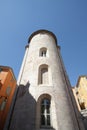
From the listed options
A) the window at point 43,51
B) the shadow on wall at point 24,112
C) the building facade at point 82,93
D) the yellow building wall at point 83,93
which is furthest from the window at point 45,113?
the yellow building wall at point 83,93

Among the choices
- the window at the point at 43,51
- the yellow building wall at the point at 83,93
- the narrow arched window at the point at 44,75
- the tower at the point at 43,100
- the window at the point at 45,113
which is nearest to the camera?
the tower at the point at 43,100

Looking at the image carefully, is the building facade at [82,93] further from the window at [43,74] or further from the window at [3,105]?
A: the window at [3,105]

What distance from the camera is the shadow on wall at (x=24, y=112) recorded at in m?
8.60

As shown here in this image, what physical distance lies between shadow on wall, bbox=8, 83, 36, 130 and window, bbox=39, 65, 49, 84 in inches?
78.8

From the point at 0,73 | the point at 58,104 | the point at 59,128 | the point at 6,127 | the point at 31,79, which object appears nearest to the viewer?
the point at 59,128

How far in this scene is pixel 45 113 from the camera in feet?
32.5

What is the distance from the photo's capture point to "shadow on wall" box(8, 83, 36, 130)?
339 inches

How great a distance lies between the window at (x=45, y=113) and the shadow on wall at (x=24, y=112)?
922 mm

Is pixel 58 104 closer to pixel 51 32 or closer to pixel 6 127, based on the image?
pixel 6 127

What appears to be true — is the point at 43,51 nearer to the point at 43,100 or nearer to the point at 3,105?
the point at 43,100

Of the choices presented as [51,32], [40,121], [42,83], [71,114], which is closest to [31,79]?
[42,83]

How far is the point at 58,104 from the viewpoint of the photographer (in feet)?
32.5

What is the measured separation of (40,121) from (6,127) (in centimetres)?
260

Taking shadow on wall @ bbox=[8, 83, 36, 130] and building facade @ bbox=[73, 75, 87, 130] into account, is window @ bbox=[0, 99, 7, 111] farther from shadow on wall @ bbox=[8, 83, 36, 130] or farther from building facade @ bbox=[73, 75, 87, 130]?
building facade @ bbox=[73, 75, 87, 130]
